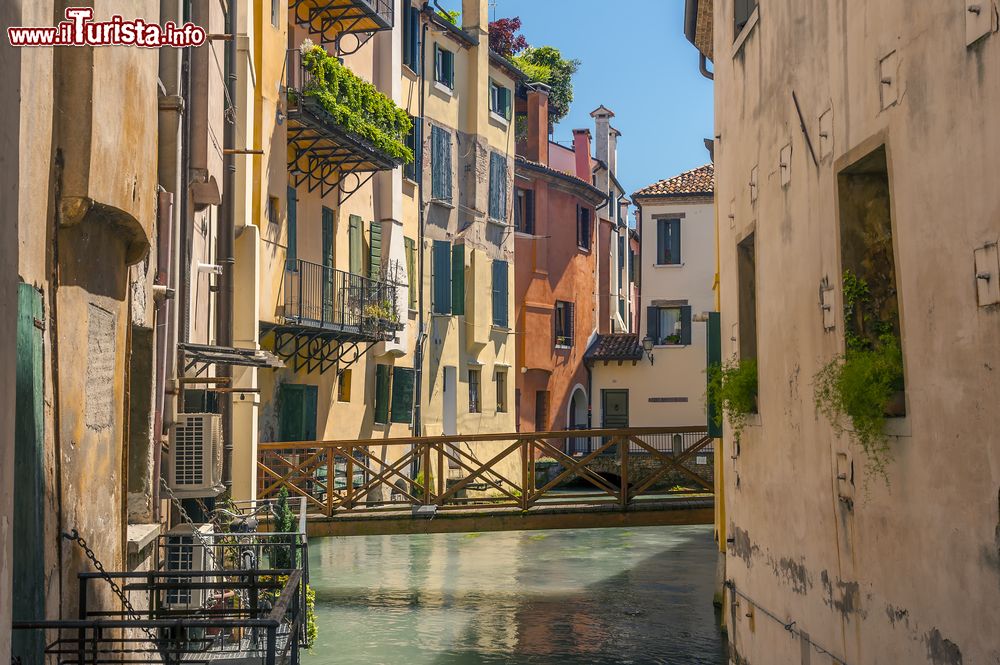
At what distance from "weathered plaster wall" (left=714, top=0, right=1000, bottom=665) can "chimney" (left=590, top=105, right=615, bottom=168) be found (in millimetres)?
39984

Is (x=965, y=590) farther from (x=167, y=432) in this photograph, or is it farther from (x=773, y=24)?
(x=167, y=432)

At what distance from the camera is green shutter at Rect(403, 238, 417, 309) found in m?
30.5

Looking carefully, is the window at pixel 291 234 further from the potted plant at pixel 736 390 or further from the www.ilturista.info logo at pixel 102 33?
the www.ilturista.info logo at pixel 102 33

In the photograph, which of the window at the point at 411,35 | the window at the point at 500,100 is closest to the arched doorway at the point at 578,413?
the window at the point at 500,100

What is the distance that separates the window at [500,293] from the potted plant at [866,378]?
28.3 meters

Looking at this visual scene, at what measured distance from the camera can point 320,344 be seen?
24.9 metres

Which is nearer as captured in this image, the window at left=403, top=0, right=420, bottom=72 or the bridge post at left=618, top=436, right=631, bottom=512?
the bridge post at left=618, top=436, right=631, bottom=512

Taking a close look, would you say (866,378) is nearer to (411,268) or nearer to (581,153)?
(411,268)

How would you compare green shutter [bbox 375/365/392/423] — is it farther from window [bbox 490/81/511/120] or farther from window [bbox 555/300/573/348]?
window [bbox 555/300/573/348]

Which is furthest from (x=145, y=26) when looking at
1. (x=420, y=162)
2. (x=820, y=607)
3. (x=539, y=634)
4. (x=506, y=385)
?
(x=506, y=385)

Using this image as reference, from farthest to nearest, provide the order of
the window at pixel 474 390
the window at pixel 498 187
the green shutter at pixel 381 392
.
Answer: the window at pixel 498 187
the window at pixel 474 390
the green shutter at pixel 381 392

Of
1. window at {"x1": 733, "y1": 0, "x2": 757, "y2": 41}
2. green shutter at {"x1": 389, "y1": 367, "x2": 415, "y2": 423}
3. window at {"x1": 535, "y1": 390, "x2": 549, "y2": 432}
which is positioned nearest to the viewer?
window at {"x1": 733, "y1": 0, "x2": 757, "y2": 41}

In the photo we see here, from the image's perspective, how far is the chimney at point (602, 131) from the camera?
51.9 m

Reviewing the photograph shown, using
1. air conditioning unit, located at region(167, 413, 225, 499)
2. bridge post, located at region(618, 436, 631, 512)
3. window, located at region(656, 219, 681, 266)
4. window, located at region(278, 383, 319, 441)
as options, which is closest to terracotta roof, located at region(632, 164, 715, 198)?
window, located at region(656, 219, 681, 266)
